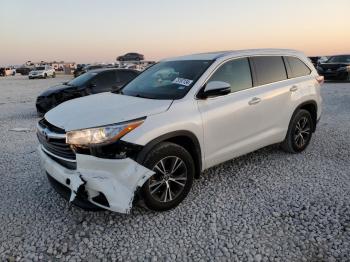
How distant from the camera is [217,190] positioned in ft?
13.9

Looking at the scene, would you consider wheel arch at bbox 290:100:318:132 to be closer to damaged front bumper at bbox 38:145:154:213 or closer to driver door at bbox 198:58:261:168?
driver door at bbox 198:58:261:168

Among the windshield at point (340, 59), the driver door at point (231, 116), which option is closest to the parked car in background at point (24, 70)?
the windshield at point (340, 59)

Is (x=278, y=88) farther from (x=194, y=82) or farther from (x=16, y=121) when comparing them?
(x=16, y=121)

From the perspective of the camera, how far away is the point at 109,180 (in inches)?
124

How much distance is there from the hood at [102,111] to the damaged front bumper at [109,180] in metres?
0.38

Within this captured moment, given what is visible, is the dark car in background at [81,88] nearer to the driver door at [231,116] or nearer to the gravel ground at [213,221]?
the gravel ground at [213,221]

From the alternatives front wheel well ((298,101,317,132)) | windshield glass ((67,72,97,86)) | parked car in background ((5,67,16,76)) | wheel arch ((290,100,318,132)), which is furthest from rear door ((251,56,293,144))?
parked car in background ((5,67,16,76))

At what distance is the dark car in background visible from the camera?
375 inches

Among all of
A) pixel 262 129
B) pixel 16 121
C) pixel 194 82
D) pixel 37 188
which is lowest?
pixel 16 121

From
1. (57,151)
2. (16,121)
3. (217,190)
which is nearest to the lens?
(57,151)

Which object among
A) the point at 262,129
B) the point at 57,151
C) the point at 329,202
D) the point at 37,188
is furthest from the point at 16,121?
the point at 329,202

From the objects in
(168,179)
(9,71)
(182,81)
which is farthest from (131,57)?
(168,179)

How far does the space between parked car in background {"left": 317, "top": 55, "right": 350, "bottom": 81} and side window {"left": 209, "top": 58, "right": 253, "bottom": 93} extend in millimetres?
17264

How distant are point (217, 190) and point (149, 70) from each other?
213 centimetres
